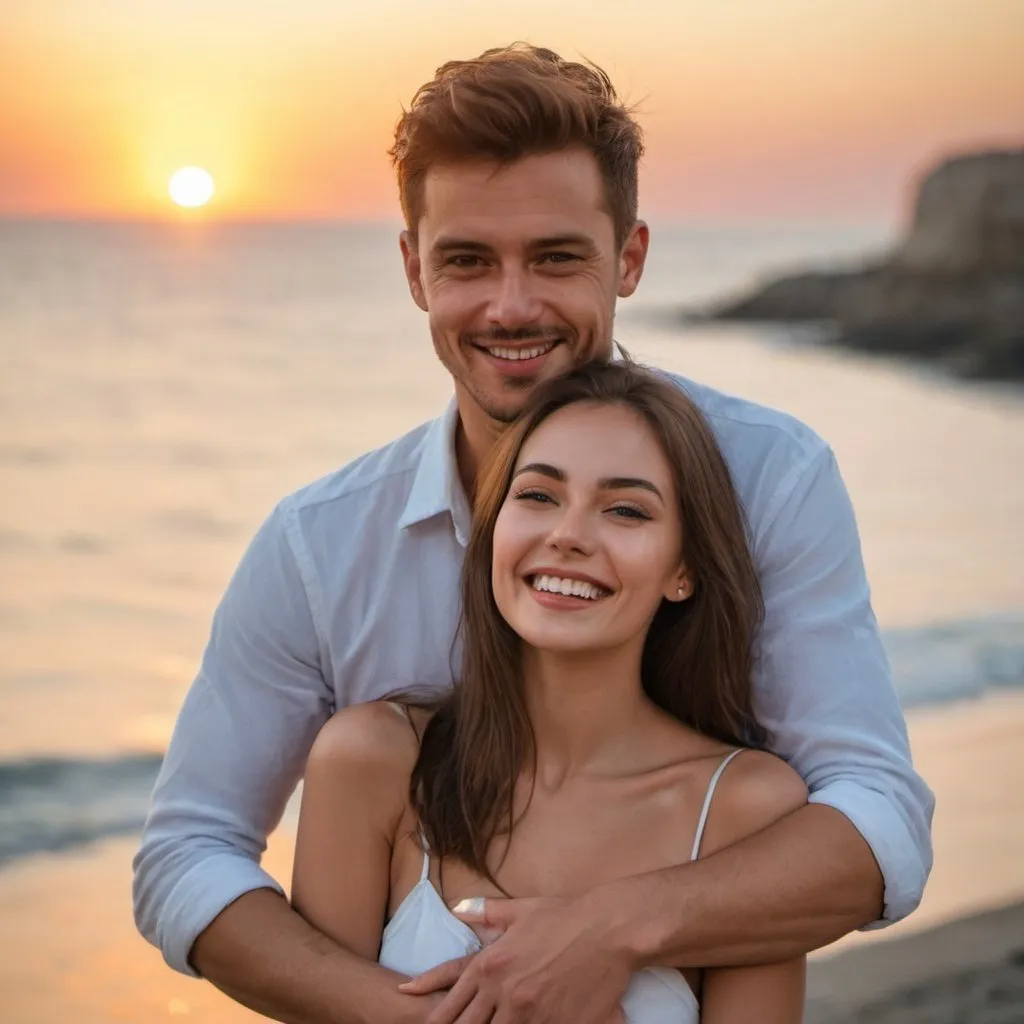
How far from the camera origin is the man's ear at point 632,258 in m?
3.62

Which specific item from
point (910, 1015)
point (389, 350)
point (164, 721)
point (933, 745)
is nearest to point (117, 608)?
point (164, 721)

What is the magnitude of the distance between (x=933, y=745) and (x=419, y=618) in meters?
4.61

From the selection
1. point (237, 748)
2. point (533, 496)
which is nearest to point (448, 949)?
point (237, 748)

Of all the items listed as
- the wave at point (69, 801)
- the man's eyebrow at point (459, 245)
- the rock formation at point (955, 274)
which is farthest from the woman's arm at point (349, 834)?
the rock formation at point (955, 274)

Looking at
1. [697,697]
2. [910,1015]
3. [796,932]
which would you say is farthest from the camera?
[910,1015]

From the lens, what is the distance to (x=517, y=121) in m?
3.28

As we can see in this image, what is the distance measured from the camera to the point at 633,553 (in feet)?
9.18

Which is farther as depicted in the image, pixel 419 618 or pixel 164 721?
pixel 164 721

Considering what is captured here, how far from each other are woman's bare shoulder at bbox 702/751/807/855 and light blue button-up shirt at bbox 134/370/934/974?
75 mm

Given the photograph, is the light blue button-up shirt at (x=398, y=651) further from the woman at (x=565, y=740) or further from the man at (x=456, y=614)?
the woman at (x=565, y=740)

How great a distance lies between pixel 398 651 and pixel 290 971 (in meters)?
0.77

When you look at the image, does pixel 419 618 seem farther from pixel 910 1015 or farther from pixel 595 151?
pixel 910 1015

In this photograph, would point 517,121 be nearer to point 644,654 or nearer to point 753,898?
point 644,654

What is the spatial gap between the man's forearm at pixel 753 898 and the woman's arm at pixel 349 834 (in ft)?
1.34
